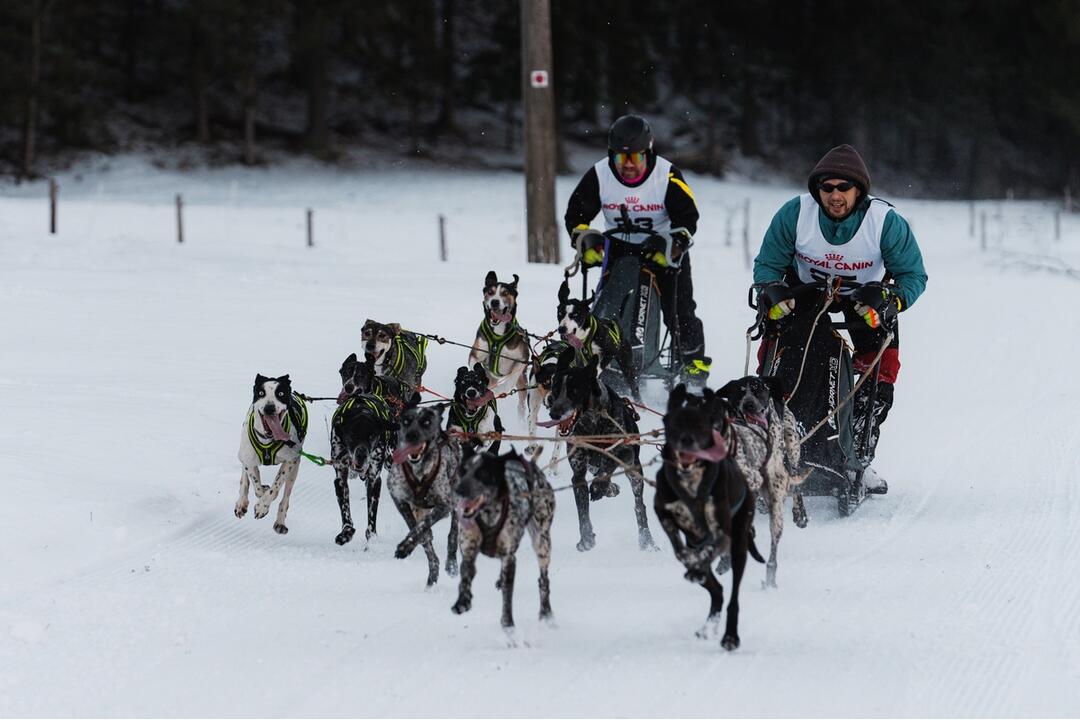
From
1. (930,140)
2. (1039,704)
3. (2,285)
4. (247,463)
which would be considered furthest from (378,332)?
(930,140)

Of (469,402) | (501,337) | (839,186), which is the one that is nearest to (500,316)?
(501,337)

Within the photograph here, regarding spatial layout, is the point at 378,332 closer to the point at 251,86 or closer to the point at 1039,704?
the point at 1039,704

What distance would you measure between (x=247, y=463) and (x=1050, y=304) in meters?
10.1

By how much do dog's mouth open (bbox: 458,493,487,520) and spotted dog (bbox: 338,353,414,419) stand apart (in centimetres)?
189

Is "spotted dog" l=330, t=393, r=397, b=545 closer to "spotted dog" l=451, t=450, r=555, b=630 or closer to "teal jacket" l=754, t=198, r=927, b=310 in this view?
"spotted dog" l=451, t=450, r=555, b=630

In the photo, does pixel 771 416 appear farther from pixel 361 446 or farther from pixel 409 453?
pixel 361 446

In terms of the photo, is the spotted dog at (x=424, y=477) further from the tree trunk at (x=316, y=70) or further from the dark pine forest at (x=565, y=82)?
the tree trunk at (x=316, y=70)

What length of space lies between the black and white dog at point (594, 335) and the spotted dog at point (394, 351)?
86 centimetres

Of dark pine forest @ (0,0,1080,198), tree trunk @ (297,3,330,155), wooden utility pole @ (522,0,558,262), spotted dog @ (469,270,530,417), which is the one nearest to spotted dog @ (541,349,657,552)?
spotted dog @ (469,270,530,417)

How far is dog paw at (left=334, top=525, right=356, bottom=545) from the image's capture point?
598cm

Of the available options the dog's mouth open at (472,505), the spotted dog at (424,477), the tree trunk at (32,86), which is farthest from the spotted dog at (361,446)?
the tree trunk at (32,86)

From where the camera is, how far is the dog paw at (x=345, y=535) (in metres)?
5.98

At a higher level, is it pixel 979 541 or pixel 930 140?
pixel 930 140

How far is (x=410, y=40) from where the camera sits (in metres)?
31.9
